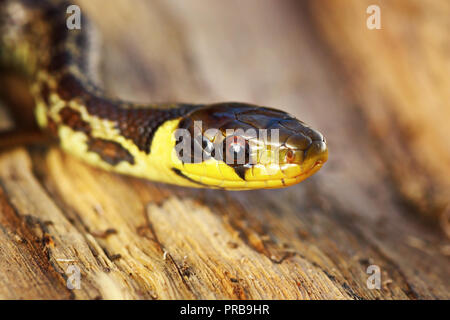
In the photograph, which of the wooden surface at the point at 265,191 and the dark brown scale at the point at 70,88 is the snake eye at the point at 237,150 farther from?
the dark brown scale at the point at 70,88

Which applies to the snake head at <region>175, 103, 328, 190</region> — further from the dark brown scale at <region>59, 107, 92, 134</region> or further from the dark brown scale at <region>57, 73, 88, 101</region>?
the dark brown scale at <region>57, 73, 88, 101</region>

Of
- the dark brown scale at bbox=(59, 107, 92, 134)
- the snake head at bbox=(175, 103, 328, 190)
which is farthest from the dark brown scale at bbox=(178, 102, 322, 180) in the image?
the dark brown scale at bbox=(59, 107, 92, 134)

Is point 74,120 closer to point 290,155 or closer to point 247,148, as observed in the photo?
point 247,148

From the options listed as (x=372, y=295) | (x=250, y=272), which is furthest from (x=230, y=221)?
(x=372, y=295)

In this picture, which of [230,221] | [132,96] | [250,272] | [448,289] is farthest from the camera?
[132,96]
